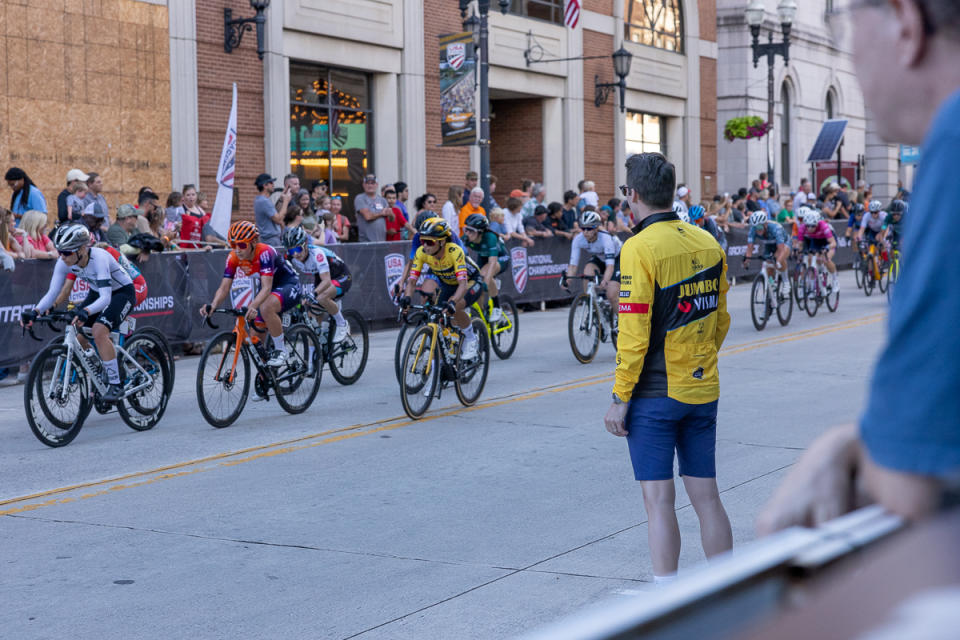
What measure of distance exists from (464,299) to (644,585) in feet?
22.1

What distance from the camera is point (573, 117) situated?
3225cm

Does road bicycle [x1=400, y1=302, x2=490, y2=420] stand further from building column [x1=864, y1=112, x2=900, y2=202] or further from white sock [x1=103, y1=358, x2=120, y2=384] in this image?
building column [x1=864, y1=112, x2=900, y2=202]

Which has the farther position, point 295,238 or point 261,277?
point 295,238

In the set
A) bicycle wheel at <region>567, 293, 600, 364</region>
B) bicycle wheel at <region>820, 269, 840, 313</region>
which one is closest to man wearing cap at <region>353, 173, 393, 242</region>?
bicycle wheel at <region>567, 293, 600, 364</region>

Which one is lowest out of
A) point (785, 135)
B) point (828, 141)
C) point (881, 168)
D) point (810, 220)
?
point (810, 220)

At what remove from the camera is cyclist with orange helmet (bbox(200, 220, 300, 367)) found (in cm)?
1138

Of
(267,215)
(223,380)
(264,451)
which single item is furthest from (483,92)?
(264,451)

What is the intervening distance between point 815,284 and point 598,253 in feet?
22.3

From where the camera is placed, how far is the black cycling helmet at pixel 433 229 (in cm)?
1145

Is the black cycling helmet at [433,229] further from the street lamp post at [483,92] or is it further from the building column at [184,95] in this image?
the street lamp post at [483,92]

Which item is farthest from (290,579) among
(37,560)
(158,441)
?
(158,441)

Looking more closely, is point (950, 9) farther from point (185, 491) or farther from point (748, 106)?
point (748, 106)

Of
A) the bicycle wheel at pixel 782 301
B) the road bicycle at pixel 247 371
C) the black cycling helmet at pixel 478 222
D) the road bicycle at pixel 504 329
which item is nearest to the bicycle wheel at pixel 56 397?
the road bicycle at pixel 247 371

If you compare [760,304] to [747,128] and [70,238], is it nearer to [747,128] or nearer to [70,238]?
[70,238]
